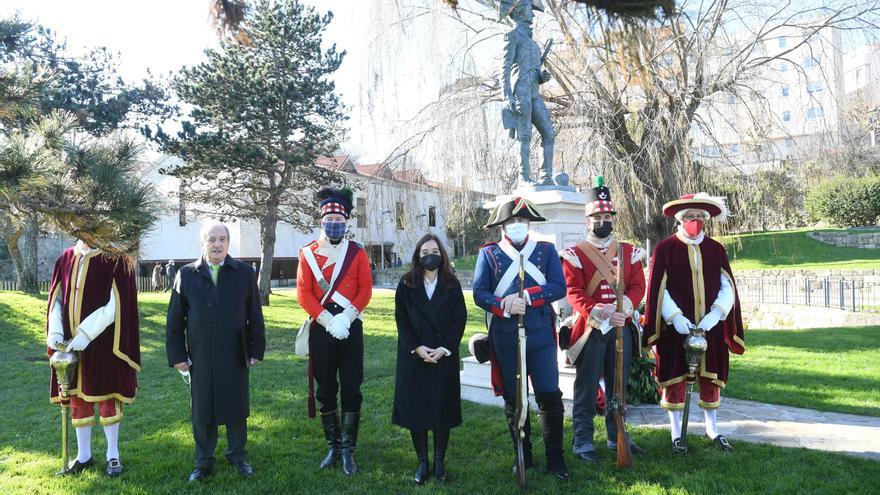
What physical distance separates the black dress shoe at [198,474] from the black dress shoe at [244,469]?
0.67 ft

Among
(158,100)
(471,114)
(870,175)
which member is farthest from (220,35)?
(870,175)

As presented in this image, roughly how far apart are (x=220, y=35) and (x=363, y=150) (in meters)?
7.52

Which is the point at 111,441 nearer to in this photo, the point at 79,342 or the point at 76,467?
the point at 76,467

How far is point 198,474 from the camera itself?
405cm

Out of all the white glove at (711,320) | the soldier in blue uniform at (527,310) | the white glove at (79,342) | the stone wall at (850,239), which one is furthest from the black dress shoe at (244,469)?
the stone wall at (850,239)

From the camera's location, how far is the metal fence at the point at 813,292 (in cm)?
1362

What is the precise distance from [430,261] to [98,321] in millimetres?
2382

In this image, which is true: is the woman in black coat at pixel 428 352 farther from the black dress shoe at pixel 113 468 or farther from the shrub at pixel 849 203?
the shrub at pixel 849 203

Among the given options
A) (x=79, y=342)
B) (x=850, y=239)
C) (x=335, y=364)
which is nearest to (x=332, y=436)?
(x=335, y=364)

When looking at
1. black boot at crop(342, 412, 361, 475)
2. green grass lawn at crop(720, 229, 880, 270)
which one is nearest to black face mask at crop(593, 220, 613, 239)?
black boot at crop(342, 412, 361, 475)

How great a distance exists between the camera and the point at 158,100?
68.7 ft

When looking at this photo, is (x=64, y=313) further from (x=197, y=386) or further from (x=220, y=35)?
(x=220, y=35)

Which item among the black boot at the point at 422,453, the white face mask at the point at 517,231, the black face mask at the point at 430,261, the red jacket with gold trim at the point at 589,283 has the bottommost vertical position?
the black boot at the point at 422,453

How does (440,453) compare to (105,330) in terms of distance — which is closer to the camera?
(440,453)
